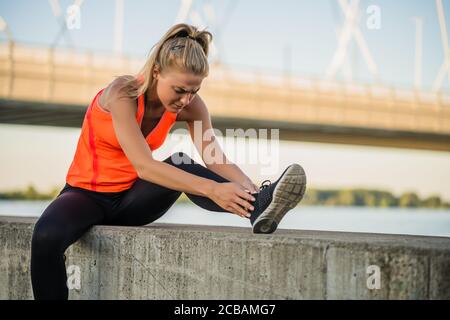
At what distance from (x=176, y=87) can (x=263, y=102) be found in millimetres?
21103

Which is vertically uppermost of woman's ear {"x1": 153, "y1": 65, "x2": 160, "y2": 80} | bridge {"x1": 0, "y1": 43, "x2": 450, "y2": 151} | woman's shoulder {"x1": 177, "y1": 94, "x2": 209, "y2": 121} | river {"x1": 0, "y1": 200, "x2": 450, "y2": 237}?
bridge {"x1": 0, "y1": 43, "x2": 450, "y2": 151}

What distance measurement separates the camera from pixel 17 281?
393 centimetres

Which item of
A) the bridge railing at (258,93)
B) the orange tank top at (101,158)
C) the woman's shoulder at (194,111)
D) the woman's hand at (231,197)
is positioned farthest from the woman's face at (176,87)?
the bridge railing at (258,93)

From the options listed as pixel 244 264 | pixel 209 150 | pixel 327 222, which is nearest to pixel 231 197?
pixel 244 264

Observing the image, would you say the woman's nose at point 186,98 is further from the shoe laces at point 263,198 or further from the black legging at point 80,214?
the shoe laces at point 263,198

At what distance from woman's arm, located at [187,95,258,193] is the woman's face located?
0.34m

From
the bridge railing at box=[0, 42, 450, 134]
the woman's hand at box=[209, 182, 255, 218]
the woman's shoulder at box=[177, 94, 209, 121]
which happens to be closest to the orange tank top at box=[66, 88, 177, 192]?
the woman's shoulder at box=[177, 94, 209, 121]

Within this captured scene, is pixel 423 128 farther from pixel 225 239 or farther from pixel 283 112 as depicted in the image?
pixel 225 239

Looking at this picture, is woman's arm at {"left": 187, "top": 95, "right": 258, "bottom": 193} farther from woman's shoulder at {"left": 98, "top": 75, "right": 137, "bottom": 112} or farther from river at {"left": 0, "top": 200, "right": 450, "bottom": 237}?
river at {"left": 0, "top": 200, "right": 450, "bottom": 237}

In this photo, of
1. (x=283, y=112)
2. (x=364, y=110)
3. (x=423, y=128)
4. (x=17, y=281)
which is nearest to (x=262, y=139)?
(x=283, y=112)

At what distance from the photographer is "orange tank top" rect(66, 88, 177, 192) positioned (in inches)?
139

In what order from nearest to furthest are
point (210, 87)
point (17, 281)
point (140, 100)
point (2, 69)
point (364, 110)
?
point (140, 100), point (17, 281), point (2, 69), point (210, 87), point (364, 110)

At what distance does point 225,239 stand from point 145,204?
683 mm
